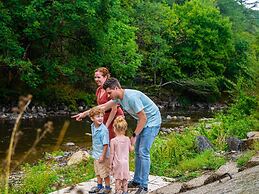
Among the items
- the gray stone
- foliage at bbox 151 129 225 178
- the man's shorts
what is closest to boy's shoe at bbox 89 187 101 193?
the man's shorts

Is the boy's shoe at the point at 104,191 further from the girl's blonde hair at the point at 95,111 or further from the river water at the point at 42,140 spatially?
the river water at the point at 42,140

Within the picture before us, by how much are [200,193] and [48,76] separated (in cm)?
1980

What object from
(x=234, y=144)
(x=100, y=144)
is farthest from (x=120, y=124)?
(x=234, y=144)

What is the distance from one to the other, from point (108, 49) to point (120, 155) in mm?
19615

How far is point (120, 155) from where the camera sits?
216 inches

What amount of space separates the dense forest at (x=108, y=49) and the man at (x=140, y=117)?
657 centimetres

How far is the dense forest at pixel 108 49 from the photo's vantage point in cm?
2120

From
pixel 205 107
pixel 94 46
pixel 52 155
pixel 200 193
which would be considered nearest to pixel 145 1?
pixel 205 107

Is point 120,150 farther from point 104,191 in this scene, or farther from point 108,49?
point 108,49

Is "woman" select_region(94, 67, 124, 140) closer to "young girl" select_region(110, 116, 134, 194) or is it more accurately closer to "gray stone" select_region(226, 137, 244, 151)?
"young girl" select_region(110, 116, 134, 194)

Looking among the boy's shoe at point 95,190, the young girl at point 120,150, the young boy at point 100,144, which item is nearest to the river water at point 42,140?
the boy's shoe at point 95,190

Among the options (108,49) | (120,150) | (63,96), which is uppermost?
(120,150)

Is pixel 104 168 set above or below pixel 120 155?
below

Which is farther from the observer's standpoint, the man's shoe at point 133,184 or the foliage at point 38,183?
the foliage at point 38,183
